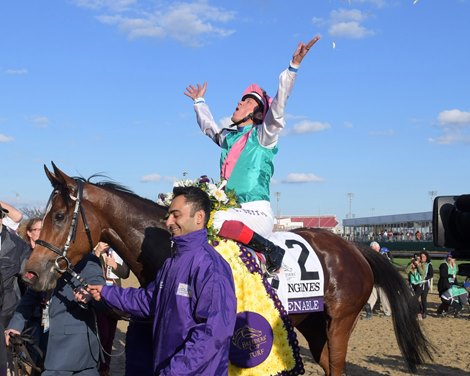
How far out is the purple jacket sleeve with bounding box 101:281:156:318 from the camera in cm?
314

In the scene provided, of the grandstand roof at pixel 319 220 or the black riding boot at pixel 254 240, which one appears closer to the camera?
the black riding boot at pixel 254 240

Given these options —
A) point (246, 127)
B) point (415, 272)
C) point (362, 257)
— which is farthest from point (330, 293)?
point (415, 272)

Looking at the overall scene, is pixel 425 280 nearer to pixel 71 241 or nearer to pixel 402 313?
pixel 402 313

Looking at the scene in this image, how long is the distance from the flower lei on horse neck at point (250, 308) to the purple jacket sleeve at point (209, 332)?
119 cm

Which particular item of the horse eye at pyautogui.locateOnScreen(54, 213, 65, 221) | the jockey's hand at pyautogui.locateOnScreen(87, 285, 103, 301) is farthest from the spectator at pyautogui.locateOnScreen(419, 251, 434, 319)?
the jockey's hand at pyautogui.locateOnScreen(87, 285, 103, 301)

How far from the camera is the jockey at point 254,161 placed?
3.89m

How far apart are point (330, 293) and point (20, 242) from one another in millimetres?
2814

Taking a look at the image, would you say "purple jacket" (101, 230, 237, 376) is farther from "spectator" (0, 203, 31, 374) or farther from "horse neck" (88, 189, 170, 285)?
"spectator" (0, 203, 31, 374)

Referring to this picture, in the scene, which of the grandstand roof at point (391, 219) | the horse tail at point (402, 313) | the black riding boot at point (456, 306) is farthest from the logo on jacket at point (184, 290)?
the grandstand roof at point (391, 219)

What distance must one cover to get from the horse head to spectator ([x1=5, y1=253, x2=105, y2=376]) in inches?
8.4

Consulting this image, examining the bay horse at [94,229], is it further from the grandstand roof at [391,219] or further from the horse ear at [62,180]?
the grandstand roof at [391,219]

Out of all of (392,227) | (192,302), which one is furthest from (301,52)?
(392,227)

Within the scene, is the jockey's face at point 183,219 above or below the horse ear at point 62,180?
below

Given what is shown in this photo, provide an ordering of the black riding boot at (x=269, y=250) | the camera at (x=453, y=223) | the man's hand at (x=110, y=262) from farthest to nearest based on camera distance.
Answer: the man's hand at (x=110, y=262) → the black riding boot at (x=269, y=250) → the camera at (x=453, y=223)
